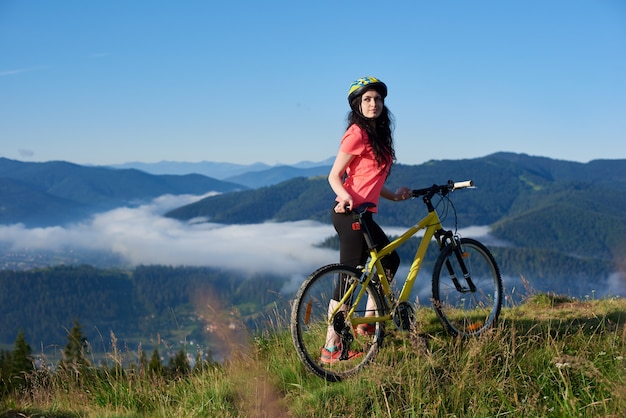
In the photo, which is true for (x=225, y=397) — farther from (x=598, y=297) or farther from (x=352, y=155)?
(x=598, y=297)

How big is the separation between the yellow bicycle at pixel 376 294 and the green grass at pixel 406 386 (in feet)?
0.63

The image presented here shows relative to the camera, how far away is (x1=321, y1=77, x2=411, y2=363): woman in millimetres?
4746

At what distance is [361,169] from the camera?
4.86 metres

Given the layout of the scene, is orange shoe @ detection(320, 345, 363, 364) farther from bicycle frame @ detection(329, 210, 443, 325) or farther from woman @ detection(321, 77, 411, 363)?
bicycle frame @ detection(329, 210, 443, 325)

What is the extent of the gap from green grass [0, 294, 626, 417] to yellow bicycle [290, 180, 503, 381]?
0.63ft

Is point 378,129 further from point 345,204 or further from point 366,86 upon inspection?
point 345,204

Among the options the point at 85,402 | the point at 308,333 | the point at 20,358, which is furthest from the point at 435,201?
the point at 20,358

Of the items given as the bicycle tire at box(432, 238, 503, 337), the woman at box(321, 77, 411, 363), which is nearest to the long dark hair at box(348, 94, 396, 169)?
the woman at box(321, 77, 411, 363)

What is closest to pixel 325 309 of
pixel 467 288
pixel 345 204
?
pixel 345 204

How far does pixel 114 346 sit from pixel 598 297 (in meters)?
6.85

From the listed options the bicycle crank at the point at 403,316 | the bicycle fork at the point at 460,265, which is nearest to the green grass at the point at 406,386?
the bicycle crank at the point at 403,316

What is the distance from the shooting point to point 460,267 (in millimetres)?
5484

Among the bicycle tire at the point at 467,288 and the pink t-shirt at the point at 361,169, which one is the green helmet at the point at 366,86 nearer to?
the pink t-shirt at the point at 361,169

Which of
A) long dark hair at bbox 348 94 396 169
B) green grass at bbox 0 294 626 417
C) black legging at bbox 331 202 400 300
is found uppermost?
long dark hair at bbox 348 94 396 169
